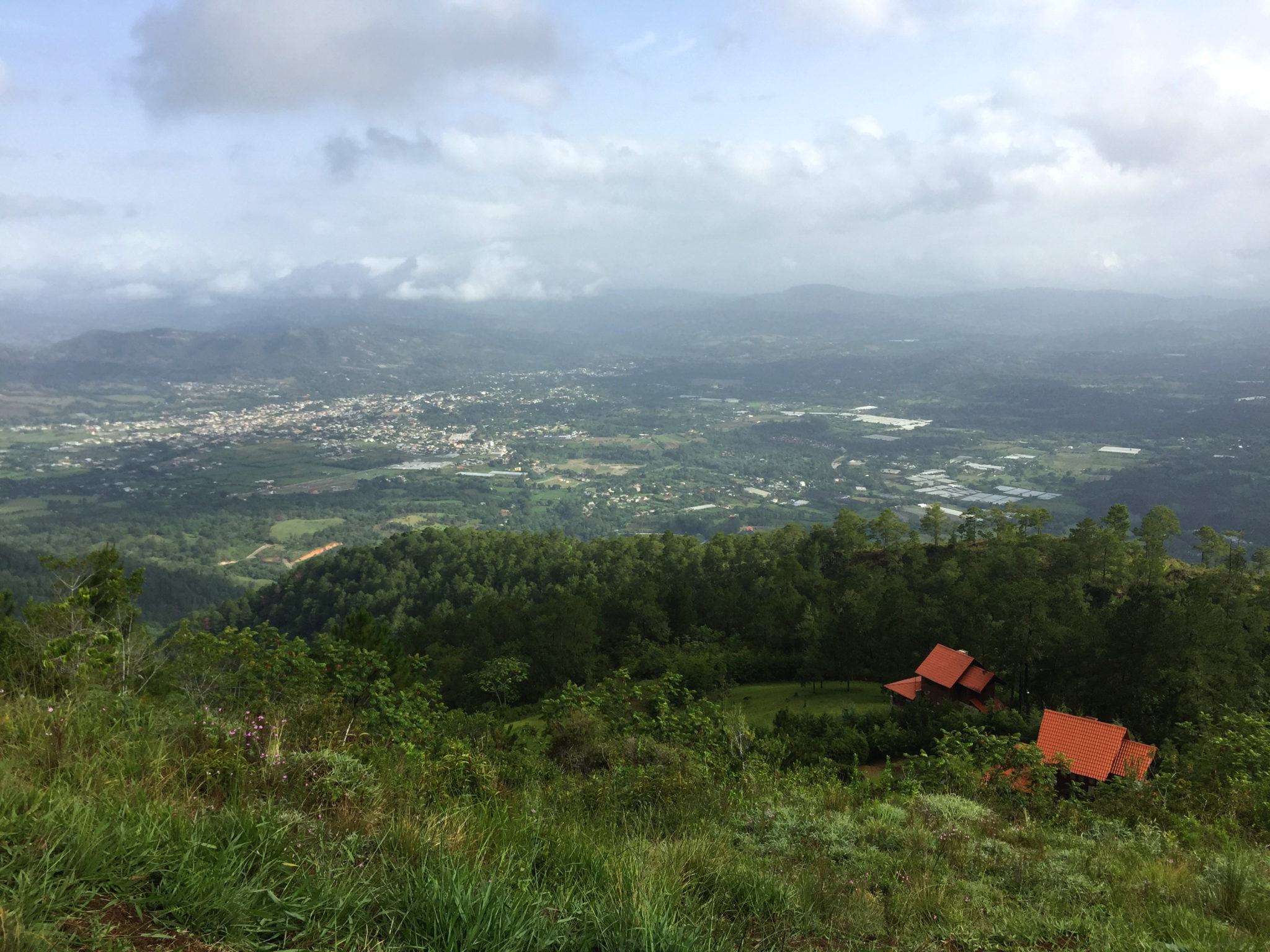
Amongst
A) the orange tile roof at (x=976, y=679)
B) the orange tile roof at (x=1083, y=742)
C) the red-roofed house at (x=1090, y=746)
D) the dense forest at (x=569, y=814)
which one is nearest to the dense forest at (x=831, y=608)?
the dense forest at (x=569, y=814)

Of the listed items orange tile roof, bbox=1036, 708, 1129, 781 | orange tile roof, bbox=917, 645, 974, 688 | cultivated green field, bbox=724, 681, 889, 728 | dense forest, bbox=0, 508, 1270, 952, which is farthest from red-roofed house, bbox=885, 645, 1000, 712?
orange tile roof, bbox=1036, 708, 1129, 781

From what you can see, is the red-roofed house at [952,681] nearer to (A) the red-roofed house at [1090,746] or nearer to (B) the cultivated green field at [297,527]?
(A) the red-roofed house at [1090,746]

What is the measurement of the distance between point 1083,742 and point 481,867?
1330 cm

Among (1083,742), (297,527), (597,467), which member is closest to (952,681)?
(1083,742)

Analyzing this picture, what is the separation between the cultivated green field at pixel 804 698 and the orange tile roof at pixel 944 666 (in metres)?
1.71

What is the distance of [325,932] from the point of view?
2145 millimetres

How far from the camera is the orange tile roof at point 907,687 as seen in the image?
65.6ft

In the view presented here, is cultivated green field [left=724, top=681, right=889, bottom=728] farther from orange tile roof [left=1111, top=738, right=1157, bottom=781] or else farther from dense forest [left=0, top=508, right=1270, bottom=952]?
orange tile roof [left=1111, top=738, right=1157, bottom=781]

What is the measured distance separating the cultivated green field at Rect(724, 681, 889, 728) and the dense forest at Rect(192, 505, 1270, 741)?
26.0 inches

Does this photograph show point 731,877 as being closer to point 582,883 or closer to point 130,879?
point 582,883

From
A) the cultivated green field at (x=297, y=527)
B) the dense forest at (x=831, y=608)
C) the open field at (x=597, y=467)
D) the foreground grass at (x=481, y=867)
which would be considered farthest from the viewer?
the open field at (x=597, y=467)

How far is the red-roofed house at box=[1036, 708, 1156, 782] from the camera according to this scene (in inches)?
462

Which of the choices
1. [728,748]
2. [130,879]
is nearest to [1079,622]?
[728,748]

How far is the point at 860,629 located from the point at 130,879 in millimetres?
23672
